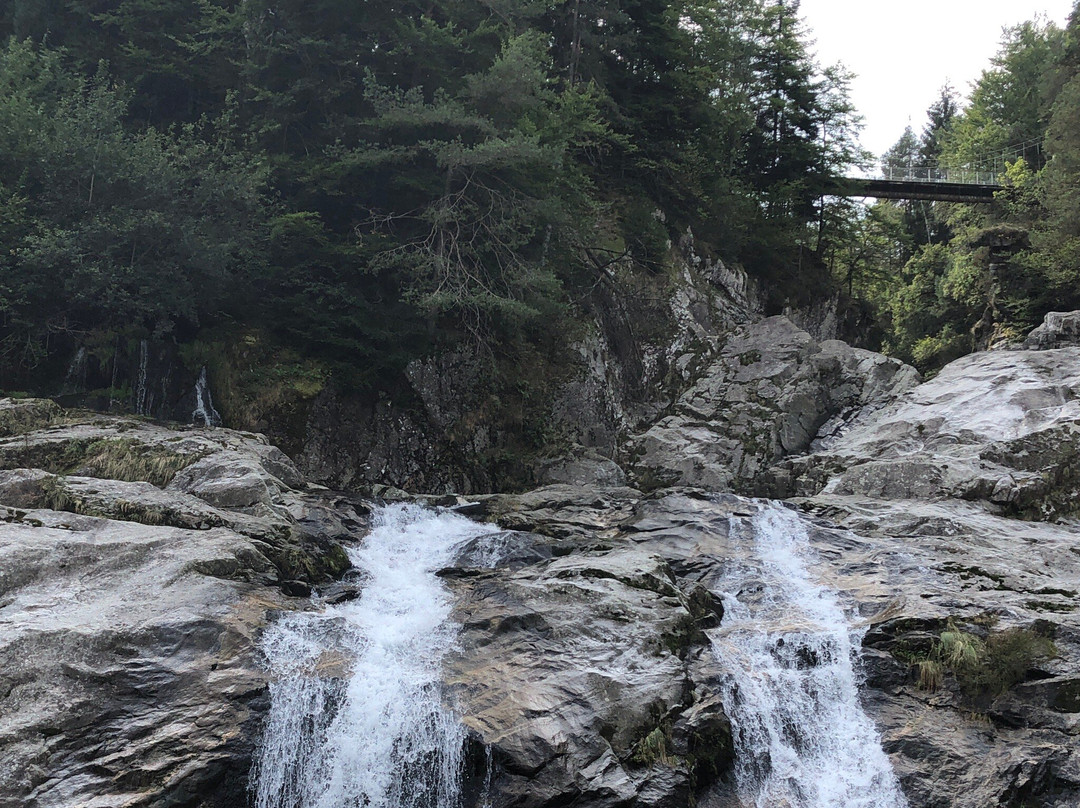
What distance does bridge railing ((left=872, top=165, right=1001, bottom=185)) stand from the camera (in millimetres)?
34188

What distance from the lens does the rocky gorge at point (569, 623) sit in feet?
28.9

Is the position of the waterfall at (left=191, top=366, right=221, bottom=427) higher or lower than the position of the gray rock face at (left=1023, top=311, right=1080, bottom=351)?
lower

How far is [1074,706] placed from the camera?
9.95 meters

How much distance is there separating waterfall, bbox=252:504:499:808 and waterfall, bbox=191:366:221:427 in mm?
9251

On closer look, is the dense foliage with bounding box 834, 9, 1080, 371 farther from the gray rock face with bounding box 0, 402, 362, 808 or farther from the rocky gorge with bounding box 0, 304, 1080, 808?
the gray rock face with bounding box 0, 402, 362, 808

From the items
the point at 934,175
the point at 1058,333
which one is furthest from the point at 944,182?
the point at 1058,333

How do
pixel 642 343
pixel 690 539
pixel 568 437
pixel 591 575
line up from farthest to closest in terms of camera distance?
1. pixel 642 343
2. pixel 568 437
3. pixel 690 539
4. pixel 591 575

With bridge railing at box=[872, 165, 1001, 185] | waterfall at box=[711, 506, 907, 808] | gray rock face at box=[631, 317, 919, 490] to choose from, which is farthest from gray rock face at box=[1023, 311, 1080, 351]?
bridge railing at box=[872, 165, 1001, 185]

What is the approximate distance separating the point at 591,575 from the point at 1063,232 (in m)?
19.9

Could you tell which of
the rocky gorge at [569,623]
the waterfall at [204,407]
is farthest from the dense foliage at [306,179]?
the rocky gorge at [569,623]

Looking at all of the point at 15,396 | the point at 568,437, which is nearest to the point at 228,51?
the point at 15,396

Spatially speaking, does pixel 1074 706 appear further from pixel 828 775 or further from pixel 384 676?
pixel 384 676

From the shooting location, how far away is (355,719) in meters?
9.48

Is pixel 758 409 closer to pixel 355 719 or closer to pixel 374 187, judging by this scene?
pixel 374 187
